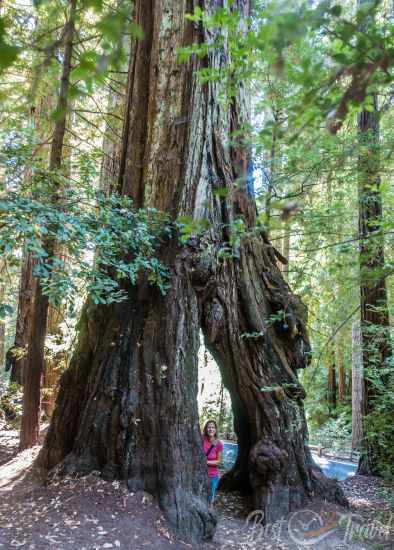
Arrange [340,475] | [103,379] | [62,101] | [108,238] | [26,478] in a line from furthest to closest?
[340,475]
[26,478]
[103,379]
[108,238]
[62,101]

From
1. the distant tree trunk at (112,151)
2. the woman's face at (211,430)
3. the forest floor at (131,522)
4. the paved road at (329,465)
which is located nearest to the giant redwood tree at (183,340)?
the forest floor at (131,522)

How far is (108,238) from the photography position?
4078 millimetres

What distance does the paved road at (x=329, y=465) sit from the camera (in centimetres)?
877

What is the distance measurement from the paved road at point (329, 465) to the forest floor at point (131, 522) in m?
2.53

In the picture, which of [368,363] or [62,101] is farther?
[368,363]

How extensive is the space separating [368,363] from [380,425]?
1136 millimetres

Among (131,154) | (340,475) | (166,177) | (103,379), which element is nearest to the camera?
(103,379)

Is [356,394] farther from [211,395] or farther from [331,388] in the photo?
[331,388]

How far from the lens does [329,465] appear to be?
31.9ft

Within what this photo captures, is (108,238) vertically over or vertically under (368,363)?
over

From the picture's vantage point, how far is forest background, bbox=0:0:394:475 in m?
1.61

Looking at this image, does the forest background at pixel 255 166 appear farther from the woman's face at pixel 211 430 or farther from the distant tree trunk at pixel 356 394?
the woman's face at pixel 211 430

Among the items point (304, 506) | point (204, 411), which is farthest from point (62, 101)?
point (204, 411)

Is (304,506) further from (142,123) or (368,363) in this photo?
(142,123)
